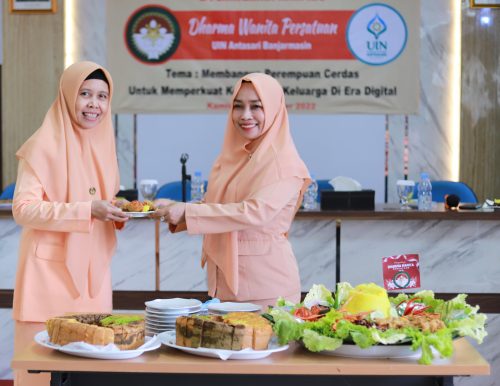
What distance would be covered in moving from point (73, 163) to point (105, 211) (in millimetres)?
245

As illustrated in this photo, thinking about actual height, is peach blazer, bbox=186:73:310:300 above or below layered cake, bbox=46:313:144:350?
above

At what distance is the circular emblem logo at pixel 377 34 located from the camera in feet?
24.6

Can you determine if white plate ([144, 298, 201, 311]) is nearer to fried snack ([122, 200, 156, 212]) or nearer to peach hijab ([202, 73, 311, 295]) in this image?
peach hijab ([202, 73, 311, 295])

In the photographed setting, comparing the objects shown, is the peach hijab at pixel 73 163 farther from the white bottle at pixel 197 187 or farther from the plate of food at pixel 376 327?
the white bottle at pixel 197 187

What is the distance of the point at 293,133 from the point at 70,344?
568 centimetres

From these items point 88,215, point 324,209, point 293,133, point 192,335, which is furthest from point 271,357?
point 293,133

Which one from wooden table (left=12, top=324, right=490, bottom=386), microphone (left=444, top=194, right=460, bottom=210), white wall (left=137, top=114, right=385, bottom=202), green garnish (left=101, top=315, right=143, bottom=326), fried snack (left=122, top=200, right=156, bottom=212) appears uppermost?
white wall (left=137, top=114, right=385, bottom=202)

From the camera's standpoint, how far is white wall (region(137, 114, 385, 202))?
7.68m

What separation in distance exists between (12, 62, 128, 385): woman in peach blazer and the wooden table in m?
0.76

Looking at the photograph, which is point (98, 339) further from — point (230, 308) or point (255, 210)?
point (255, 210)

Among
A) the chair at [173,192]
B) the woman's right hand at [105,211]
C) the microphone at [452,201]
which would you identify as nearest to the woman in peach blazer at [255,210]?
the woman's right hand at [105,211]

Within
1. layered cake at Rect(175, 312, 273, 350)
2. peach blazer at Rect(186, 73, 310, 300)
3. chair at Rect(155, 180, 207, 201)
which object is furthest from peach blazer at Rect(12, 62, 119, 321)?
chair at Rect(155, 180, 207, 201)

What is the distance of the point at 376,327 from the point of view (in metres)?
2.12

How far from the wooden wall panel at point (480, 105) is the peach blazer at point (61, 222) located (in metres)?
5.01
